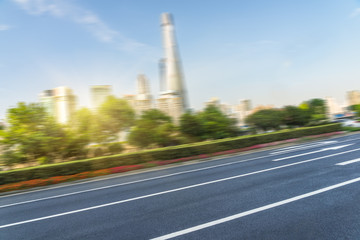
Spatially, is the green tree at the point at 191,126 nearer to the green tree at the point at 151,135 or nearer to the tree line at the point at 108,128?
the tree line at the point at 108,128

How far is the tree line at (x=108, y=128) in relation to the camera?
61.7ft

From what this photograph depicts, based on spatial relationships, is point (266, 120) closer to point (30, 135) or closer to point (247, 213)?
point (30, 135)

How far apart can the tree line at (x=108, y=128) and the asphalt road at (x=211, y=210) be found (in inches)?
505

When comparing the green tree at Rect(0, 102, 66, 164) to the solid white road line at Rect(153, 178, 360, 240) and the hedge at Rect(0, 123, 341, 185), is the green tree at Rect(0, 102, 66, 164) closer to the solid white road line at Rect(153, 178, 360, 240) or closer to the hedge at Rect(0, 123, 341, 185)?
the hedge at Rect(0, 123, 341, 185)

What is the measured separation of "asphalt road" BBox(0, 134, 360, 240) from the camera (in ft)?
Result: 13.3

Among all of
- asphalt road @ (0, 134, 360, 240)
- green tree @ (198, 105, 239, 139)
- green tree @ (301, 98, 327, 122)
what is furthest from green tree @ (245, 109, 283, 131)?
A: asphalt road @ (0, 134, 360, 240)

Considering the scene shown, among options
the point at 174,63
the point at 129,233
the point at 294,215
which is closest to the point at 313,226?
the point at 294,215

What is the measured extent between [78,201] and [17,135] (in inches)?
611

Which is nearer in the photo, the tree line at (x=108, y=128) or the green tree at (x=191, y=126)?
the tree line at (x=108, y=128)

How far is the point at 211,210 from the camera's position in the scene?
511 centimetres

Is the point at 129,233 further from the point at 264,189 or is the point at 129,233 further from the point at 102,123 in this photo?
the point at 102,123

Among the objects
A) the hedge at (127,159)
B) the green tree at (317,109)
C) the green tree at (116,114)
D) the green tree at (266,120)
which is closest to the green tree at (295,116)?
the green tree at (266,120)

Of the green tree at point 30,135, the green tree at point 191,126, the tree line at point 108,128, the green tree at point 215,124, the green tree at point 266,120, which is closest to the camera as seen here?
the green tree at point 30,135

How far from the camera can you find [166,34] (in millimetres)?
56469
